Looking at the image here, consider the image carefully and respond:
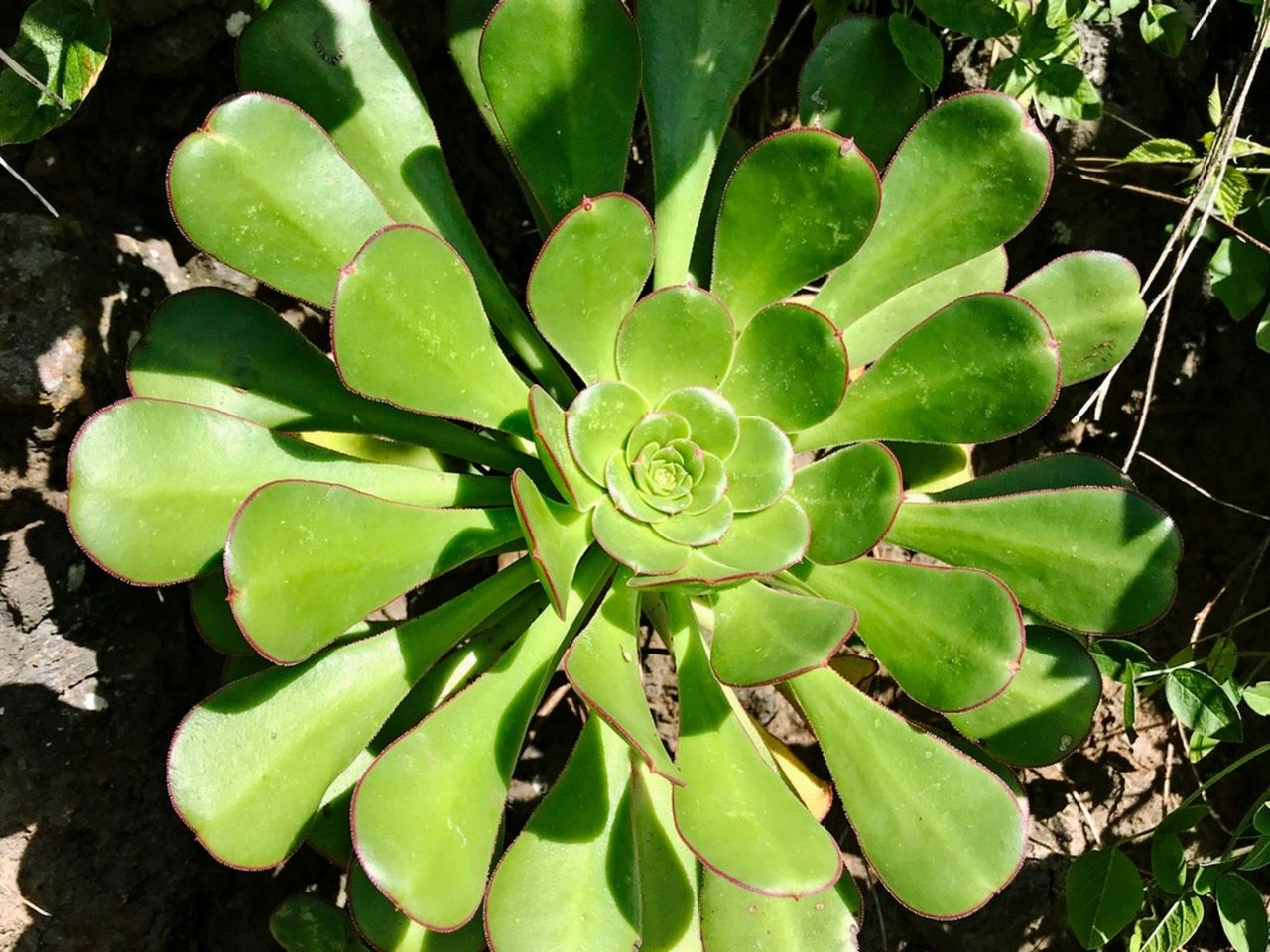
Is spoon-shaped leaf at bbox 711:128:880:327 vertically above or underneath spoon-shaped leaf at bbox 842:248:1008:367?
above

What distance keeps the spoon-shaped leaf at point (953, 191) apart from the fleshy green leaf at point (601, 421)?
14.1 inches

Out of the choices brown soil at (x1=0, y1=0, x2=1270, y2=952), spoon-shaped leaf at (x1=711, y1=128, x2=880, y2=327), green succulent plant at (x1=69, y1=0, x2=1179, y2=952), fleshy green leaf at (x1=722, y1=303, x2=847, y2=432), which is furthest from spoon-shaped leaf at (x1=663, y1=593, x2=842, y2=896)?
brown soil at (x1=0, y1=0, x2=1270, y2=952)

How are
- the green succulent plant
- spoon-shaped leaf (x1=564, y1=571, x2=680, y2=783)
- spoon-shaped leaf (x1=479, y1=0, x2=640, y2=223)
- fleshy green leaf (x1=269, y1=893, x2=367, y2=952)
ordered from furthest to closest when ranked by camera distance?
1. fleshy green leaf (x1=269, y1=893, x2=367, y2=952)
2. spoon-shaped leaf (x1=479, y1=0, x2=640, y2=223)
3. the green succulent plant
4. spoon-shaped leaf (x1=564, y1=571, x2=680, y2=783)

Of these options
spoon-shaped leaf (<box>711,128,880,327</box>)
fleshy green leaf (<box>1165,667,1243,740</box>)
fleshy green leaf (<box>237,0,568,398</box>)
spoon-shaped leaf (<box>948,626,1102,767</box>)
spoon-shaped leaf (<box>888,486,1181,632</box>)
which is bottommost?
fleshy green leaf (<box>1165,667,1243,740</box>)

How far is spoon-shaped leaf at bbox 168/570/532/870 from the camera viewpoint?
1.19 meters

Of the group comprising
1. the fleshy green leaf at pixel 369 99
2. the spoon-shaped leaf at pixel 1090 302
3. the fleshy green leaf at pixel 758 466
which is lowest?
the spoon-shaped leaf at pixel 1090 302

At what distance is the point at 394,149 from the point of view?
4.77 ft

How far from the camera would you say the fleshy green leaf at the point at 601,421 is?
135cm

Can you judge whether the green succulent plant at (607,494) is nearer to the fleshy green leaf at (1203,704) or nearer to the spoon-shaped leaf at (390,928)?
the spoon-shaped leaf at (390,928)

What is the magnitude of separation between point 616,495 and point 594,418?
10cm

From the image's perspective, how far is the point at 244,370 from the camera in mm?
1394

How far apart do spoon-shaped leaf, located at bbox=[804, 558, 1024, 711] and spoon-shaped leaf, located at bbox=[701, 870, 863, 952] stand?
0.30 meters

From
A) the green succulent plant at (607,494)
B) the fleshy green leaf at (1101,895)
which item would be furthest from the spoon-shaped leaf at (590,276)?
the fleshy green leaf at (1101,895)

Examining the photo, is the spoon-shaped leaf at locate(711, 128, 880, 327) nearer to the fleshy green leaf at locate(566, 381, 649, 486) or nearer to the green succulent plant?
the green succulent plant
